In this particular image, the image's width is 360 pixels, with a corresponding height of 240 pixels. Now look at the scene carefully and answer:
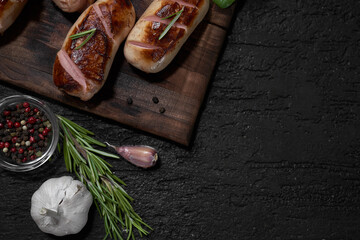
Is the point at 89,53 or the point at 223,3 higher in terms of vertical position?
the point at 223,3

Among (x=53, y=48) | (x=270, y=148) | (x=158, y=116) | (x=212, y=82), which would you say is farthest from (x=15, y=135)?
(x=270, y=148)

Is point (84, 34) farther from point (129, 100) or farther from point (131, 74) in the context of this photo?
point (129, 100)

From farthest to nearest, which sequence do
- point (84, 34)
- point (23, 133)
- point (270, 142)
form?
point (270, 142) → point (23, 133) → point (84, 34)

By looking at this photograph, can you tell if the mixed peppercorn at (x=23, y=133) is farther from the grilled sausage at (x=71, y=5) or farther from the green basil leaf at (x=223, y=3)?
the green basil leaf at (x=223, y=3)

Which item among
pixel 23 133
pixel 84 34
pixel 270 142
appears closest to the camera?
pixel 84 34

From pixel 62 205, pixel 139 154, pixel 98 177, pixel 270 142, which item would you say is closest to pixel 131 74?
pixel 139 154

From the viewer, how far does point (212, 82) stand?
3.19 m

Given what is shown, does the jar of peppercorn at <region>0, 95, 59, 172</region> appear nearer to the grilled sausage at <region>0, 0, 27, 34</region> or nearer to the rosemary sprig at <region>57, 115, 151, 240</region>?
the rosemary sprig at <region>57, 115, 151, 240</region>

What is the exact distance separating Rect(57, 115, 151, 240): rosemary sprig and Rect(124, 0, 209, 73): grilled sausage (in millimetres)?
725

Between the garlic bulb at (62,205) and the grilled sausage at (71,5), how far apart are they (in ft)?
4.31

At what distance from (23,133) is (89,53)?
0.84m

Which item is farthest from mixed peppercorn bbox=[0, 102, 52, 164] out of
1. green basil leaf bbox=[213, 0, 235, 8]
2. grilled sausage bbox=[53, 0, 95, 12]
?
green basil leaf bbox=[213, 0, 235, 8]

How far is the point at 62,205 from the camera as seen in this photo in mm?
2836

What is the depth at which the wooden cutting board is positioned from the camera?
2969mm
